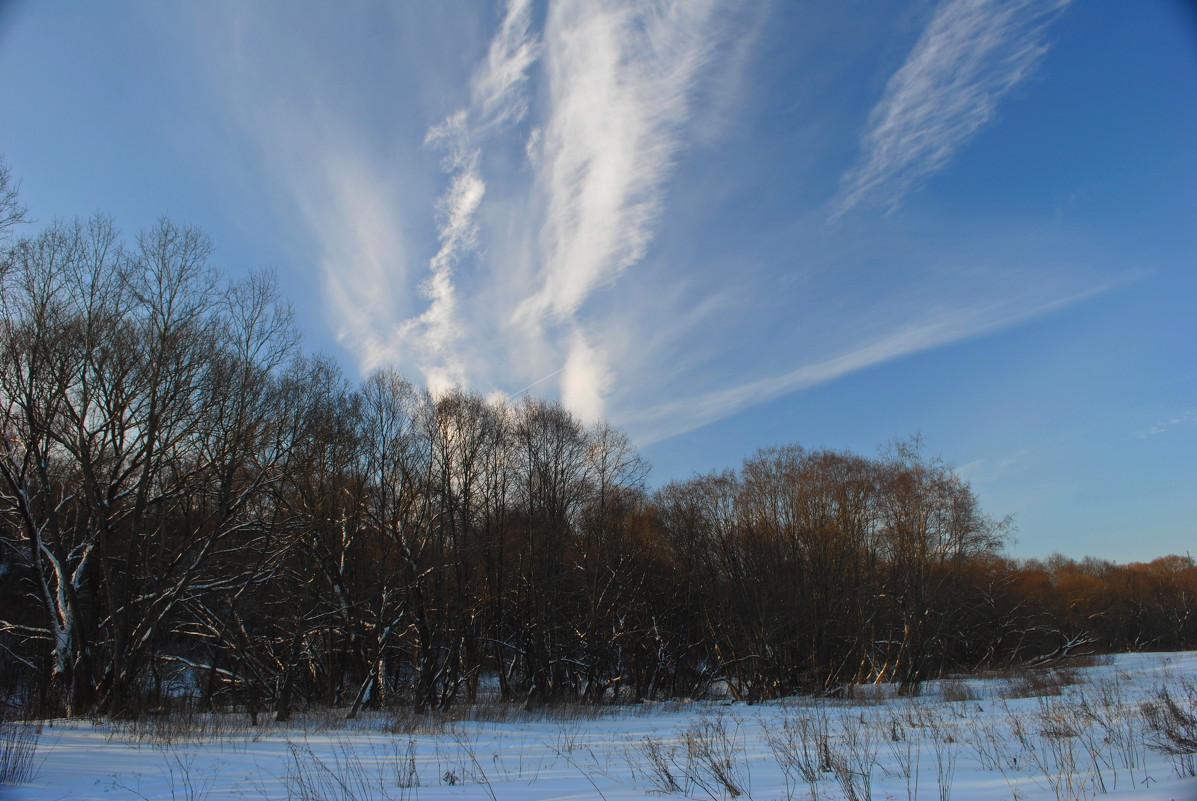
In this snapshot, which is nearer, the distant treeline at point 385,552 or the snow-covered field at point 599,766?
the snow-covered field at point 599,766

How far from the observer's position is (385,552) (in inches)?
942

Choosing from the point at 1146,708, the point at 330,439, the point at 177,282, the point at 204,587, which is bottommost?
the point at 1146,708

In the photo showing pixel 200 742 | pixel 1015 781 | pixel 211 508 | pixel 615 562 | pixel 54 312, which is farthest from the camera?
pixel 615 562

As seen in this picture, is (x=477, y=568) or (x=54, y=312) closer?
(x=54, y=312)

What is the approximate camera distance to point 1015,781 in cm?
729

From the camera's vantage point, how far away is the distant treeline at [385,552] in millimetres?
17047

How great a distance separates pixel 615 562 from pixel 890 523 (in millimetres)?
16154

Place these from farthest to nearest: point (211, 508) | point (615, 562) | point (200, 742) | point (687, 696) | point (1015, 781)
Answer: point (687, 696), point (615, 562), point (211, 508), point (200, 742), point (1015, 781)

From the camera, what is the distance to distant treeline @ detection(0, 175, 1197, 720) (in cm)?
1705

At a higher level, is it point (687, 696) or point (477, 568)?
point (477, 568)

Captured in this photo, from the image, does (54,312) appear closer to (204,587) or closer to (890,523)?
(204,587)

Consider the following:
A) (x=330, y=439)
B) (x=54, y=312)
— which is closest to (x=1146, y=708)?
(x=330, y=439)

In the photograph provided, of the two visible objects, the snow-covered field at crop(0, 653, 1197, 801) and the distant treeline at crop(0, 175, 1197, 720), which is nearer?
the snow-covered field at crop(0, 653, 1197, 801)

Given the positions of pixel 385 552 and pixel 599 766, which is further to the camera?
pixel 385 552
